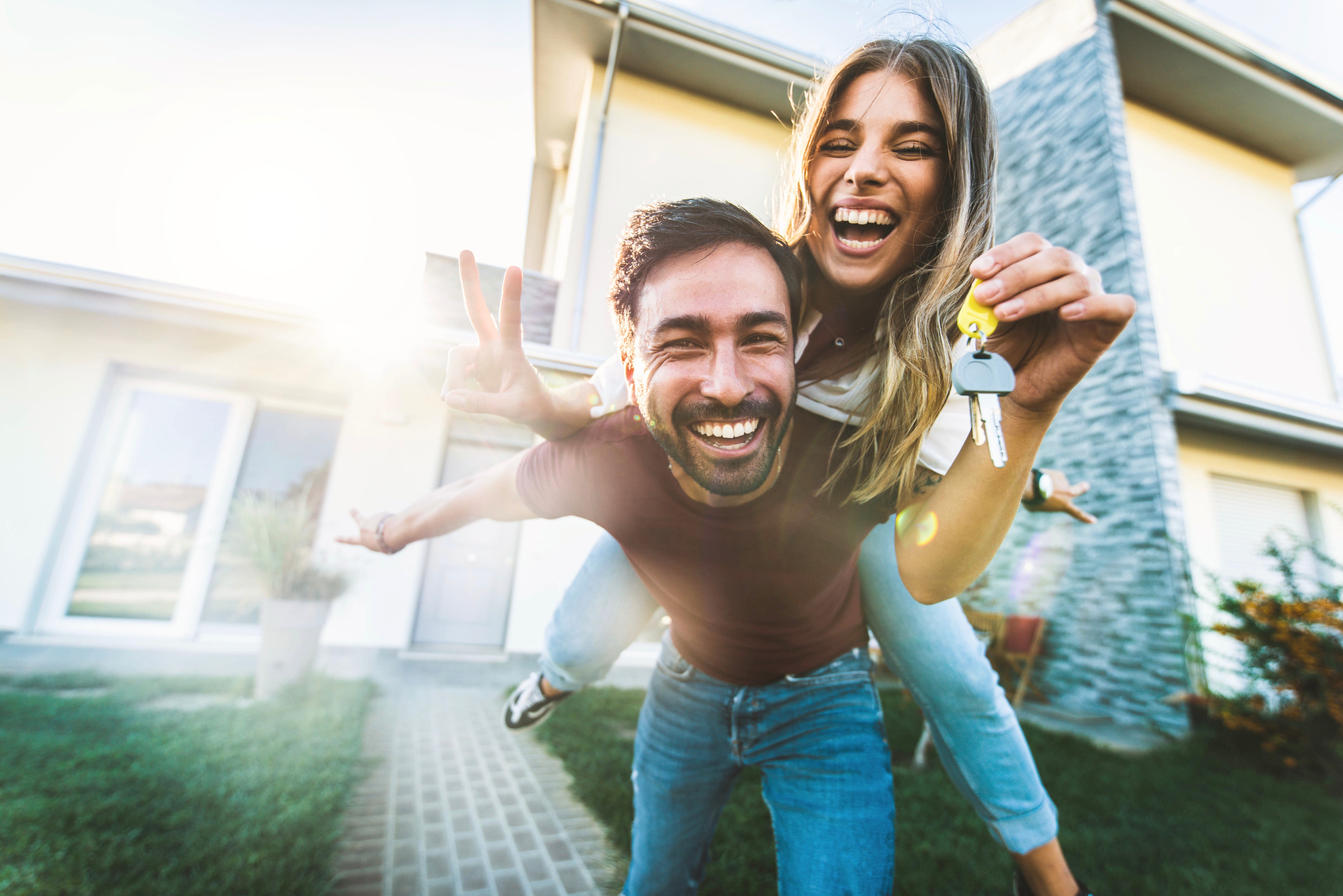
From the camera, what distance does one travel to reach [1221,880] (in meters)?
2.72

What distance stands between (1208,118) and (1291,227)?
2.10 meters

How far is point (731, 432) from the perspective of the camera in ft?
4.30

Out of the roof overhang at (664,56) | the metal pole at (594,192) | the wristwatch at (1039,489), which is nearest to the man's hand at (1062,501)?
the wristwatch at (1039,489)

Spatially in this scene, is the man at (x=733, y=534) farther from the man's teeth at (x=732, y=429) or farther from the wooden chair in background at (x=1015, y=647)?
the wooden chair in background at (x=1015, y=647)

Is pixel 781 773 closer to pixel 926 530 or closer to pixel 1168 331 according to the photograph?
pixel 926 530

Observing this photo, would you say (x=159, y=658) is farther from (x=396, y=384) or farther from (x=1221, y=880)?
(x=1221, y=880)

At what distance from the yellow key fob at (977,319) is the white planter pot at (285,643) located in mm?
5413

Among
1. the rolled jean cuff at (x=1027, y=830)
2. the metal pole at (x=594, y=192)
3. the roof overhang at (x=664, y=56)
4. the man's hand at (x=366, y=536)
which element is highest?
the roof overhang at (x=664, y=56)

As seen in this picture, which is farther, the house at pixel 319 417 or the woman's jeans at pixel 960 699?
the house at pixel 319 417

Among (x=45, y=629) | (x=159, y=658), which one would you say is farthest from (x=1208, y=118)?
(x=45, y=629)

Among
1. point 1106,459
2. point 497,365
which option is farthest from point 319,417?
point 1106,459

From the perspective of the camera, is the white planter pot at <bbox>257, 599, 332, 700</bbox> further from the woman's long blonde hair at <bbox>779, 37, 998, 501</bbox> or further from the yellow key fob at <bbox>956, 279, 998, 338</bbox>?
the yellow key fob at <bbox>956, 279, 998, 338</bbox>

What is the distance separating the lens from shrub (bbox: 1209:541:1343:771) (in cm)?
401

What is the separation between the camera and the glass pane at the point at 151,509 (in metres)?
5.79
